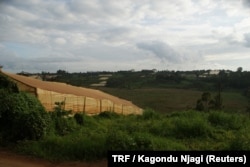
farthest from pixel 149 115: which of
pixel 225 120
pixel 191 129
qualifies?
pixel 191 129

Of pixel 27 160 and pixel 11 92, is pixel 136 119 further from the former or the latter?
pixel 27 160

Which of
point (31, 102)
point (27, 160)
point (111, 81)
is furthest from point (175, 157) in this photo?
point (111, 81)

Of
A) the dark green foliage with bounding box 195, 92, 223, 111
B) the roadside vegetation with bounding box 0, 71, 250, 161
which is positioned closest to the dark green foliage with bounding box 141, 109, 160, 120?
the roadside vegetation with bounding box 0, 71, 250, 161

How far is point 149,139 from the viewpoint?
9586mm

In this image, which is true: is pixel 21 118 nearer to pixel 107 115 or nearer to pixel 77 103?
pixel 77 103

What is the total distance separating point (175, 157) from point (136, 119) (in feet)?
27.5

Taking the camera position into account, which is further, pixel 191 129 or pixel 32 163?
pixel 191 129

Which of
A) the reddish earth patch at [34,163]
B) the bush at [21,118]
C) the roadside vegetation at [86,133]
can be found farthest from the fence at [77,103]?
the reddish earth patch at [34,163]

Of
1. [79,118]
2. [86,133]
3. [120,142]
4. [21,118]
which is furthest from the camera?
[79,118]

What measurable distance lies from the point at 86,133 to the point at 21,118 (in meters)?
1.94

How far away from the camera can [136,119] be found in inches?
628

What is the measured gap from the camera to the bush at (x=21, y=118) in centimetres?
1079

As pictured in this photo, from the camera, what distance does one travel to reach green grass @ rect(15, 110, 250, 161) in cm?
943

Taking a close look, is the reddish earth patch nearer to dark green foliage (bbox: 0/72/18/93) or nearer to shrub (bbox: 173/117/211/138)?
dark green foliage (bbox: 0/72/18/93)
